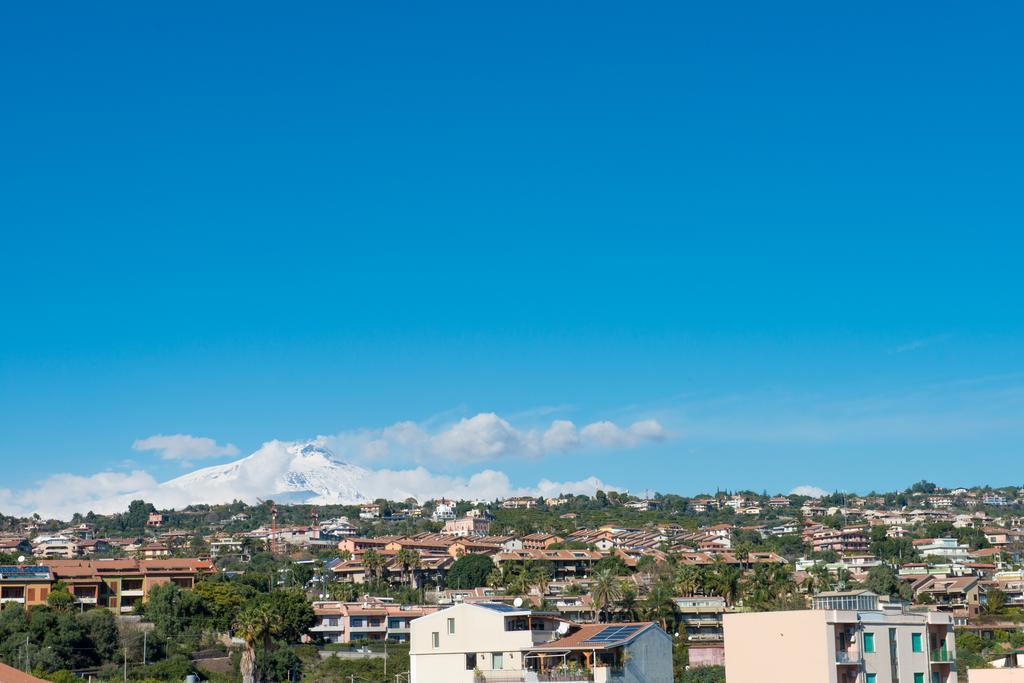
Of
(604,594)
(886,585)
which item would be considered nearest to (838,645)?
(604,594)

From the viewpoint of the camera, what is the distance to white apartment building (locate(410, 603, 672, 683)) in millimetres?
65875

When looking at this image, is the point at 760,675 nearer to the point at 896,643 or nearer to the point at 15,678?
the point at 896,643

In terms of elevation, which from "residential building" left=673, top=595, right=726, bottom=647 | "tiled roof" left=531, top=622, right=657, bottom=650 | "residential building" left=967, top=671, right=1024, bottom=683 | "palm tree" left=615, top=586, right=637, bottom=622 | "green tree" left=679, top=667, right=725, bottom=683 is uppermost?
"tiled roof" left=531, top=622, right=657, bottom=650

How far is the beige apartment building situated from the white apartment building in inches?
350

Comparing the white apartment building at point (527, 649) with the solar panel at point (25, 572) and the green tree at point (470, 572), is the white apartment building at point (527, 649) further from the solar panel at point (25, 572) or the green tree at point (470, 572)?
the green tree at point (470, 572)

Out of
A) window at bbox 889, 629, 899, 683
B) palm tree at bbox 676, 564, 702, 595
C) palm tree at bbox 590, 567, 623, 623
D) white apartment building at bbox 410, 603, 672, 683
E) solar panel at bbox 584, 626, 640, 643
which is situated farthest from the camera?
palm tree at bbox 676, 564, 702, 595

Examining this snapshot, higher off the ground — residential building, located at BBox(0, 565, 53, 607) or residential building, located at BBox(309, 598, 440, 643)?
residential building, located at BBox(0, 565, 53, 607)

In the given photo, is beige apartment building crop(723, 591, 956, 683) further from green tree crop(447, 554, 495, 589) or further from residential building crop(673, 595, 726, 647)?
green tree crop(447, 554, 495, 589)

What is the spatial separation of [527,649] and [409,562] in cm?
10731

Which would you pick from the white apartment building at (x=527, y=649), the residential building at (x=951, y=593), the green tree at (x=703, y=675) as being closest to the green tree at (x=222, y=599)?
the green tree at (x=703, y=675)

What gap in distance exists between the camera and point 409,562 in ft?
570

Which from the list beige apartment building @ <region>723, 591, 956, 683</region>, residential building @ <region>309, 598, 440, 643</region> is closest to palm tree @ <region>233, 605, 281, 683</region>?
residential building @ <region>309, 598, 440, 643</region>

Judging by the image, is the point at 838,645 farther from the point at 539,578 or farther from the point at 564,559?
the point at 564,559

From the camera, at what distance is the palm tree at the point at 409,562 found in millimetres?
173375
